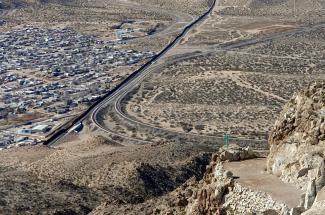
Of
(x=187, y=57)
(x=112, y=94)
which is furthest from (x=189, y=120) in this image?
(x=187, y=57)

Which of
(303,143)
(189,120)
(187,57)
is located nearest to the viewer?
(303,143)

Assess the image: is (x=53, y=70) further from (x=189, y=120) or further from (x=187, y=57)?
(x=189, y=120)

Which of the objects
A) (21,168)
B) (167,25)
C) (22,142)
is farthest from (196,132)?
(167,25)

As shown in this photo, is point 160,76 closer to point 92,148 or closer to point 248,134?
point 248,134

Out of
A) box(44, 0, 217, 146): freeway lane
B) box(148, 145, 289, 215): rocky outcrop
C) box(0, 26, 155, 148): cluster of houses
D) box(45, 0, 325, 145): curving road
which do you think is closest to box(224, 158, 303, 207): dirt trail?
box(148, 145, 289, 215): rocky outcrop

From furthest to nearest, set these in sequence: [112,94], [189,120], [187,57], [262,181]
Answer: [187,57], [112,94], [189,120], [262,181]

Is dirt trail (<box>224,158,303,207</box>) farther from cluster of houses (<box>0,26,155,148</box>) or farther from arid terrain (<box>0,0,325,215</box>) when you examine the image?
cluster of houses (<box>0,26,155,148</box>)

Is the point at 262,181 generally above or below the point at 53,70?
above

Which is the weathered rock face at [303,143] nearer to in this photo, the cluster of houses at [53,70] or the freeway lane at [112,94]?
the freeway lane at [112,94]
